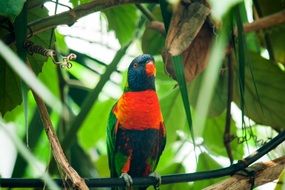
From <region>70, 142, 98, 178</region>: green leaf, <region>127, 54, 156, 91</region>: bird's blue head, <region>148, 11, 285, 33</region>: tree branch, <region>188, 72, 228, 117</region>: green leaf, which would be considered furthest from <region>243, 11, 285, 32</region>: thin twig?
<region>70, 142, 98, 178</region>: green leaf

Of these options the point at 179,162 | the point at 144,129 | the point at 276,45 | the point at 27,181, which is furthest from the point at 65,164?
the point at 276,45

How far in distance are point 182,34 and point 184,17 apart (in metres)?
0.06

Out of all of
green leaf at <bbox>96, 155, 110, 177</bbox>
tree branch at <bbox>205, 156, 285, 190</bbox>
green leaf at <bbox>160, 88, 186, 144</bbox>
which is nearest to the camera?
tree branch at <bbox>205, 156, 285, 190</bbox>

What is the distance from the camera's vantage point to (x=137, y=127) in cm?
97

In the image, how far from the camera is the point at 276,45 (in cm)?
111

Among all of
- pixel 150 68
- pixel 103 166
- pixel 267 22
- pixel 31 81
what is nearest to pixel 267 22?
pixel 267 22

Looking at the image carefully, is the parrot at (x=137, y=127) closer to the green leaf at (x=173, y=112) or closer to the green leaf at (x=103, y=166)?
the green leaf at (x=173, y=112)

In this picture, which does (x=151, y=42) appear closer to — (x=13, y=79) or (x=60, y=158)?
(x=13, y=79)

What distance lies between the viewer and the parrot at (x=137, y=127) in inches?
37.3

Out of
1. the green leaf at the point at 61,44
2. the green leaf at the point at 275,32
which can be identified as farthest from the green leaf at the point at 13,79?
the green leaf at the point at 275,32

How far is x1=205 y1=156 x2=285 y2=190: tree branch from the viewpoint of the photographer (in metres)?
0.75

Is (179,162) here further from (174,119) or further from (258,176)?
(258,176)

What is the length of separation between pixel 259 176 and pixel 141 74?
0.28m

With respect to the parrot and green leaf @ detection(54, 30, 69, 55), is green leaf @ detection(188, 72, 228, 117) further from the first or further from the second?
green leaf @ detection(54, 30, 69, 55)
